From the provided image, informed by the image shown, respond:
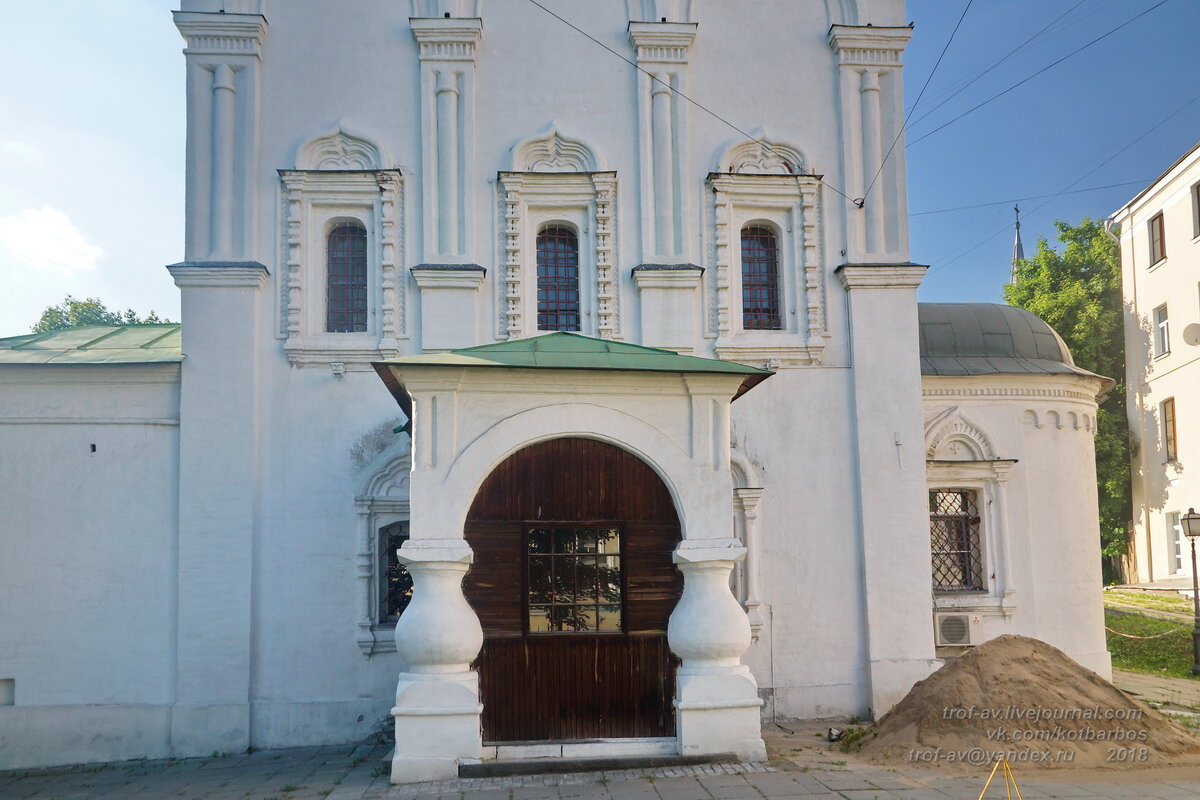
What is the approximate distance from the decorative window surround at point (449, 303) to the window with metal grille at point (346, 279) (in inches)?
33.6

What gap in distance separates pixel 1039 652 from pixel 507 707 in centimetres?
521

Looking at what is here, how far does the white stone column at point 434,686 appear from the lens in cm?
803

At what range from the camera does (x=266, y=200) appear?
11.5 metres

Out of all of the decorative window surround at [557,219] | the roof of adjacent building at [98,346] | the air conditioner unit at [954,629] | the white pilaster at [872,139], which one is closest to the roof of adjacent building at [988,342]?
the white pilaster at [872,139]

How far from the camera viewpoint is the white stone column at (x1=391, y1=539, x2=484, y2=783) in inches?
316

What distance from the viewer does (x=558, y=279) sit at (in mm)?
12016

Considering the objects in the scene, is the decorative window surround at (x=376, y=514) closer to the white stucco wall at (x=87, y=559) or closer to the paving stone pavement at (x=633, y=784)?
the paving stone pavement at (x=633, y=784)

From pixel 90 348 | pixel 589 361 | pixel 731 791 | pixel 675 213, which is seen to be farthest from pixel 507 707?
pixel 90 348

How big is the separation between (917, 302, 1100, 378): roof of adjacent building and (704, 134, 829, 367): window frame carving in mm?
1967

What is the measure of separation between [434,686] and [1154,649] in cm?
1287

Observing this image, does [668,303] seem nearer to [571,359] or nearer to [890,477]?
[571,359]

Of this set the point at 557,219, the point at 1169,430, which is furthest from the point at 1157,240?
the point at 557,219

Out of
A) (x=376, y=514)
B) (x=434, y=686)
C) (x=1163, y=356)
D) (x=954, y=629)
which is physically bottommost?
(x=954, y=629)

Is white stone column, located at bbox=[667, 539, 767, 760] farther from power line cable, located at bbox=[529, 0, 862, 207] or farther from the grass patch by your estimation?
the grass patch
